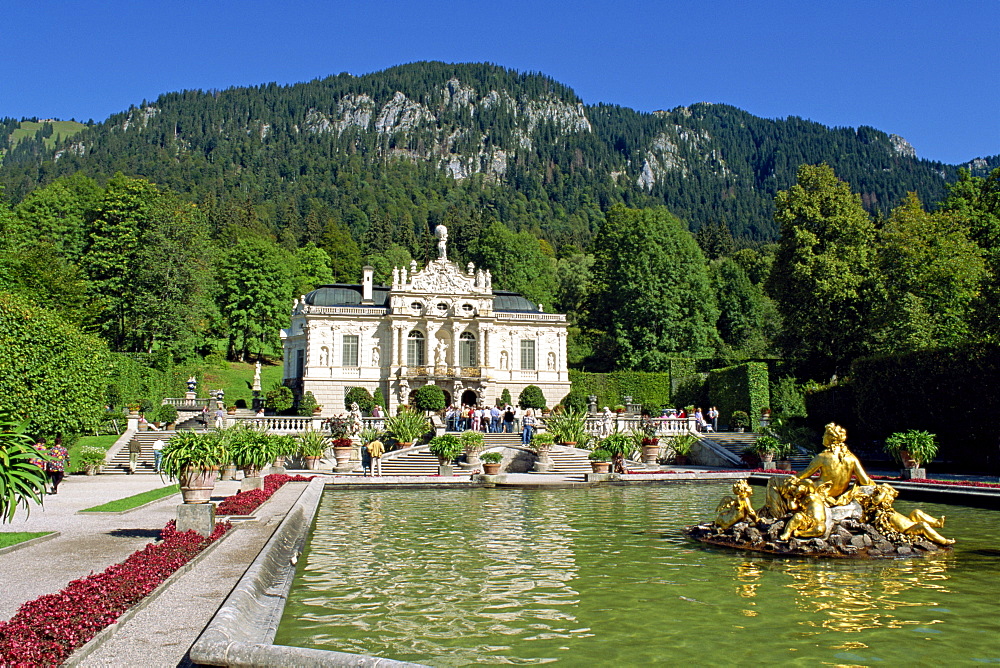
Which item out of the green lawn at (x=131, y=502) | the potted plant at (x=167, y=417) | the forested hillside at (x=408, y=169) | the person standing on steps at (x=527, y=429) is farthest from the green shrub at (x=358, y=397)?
the forested hillside at (x=408, y=169)

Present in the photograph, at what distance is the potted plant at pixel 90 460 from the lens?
26672mm

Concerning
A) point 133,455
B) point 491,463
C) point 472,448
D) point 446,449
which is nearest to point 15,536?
point 491,463

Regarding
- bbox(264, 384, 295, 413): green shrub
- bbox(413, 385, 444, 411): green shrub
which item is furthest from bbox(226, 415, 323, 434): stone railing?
bbox(413, 385, 444, 411): green shrub

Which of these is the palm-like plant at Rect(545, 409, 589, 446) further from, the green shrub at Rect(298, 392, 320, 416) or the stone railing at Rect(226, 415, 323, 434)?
the green shrub at Rect(298, 392, 320, 416)

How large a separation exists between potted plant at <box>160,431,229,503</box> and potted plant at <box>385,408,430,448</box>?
1807 centimetres

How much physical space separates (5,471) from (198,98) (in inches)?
8394

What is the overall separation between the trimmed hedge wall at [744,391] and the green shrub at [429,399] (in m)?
15.3

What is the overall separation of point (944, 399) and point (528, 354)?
90.0ft

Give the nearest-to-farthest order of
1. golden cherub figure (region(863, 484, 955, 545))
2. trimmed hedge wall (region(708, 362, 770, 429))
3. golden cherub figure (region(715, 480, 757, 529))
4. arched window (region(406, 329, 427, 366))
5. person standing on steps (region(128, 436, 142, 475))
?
golden cherub figure (region(863, 484, 955, 545)) < golden cherub figure (region(715, 480, 757, 529)) < person standing on steps (region(128, 436, 142, 475)) < trimmed hedge wall (region(708, 362, 770, 429)) < arched window (region(406, 329, 427, 366))

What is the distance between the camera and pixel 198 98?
7810 inches

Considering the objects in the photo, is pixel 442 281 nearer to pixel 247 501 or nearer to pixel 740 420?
pixel 740 420

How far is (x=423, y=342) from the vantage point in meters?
49.1

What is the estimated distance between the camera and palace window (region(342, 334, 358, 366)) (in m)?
48.4

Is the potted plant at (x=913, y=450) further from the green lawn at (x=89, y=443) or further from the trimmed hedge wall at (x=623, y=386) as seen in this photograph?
the green lawn at (x=89, y=443)
